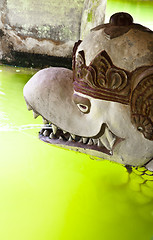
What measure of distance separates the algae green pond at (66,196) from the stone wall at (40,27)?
8.93ft

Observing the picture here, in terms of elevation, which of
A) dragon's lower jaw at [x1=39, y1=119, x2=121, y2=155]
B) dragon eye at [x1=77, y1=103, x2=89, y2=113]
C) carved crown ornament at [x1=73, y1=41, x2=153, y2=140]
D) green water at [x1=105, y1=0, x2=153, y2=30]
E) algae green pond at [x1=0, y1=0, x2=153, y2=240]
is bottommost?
algae green pond at [x1=0, y1=0, x2=153, y2=240]

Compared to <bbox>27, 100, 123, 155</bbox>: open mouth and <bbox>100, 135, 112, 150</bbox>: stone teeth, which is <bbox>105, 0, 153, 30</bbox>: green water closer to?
<bbox>27, 100, 123, 155</bbox>: open mouth

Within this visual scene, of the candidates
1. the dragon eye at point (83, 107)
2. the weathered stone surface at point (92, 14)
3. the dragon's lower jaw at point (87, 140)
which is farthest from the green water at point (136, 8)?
the dragon eye at point (83, 107)

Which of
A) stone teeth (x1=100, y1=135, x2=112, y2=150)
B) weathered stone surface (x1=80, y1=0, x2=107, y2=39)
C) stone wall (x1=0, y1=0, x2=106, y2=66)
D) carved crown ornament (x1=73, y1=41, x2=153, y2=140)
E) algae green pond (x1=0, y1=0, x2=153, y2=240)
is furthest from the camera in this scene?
stone wall (x1=0, y1=0, x2=106, y2=66)

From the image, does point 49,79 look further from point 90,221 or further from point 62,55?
point 62,55

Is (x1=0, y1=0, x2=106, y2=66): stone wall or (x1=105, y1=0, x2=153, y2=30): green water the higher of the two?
(x1=105, y1=0, x2=153, y2=30): green water

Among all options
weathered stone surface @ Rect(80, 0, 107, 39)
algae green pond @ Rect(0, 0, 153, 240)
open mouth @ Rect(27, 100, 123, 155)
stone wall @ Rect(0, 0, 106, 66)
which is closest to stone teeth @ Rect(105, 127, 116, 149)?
open mouth @ Rect(27, 100, 123, 155)

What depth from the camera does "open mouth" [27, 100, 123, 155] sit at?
47.3 inches

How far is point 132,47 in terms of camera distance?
1.04 m

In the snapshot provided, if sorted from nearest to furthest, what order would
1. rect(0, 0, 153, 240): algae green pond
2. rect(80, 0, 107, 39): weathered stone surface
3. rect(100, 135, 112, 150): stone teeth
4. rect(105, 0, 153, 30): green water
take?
rect(0, 0, 153, 240): algae green pond → rect(100, 135, 112, 150): stone teeth → rect(80, 0, 107, 39): weathered stone surface → rect(105, 0, 153, 30): green water

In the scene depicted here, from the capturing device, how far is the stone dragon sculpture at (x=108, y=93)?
1.04m

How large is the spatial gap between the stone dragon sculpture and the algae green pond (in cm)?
25

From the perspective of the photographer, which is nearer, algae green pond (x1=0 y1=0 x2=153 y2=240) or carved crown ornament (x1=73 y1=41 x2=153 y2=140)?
carved crown ornament (x1=73 y1=41 x2=153 y2=140)

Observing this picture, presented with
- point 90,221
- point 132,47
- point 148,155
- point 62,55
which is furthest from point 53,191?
point 62,55
